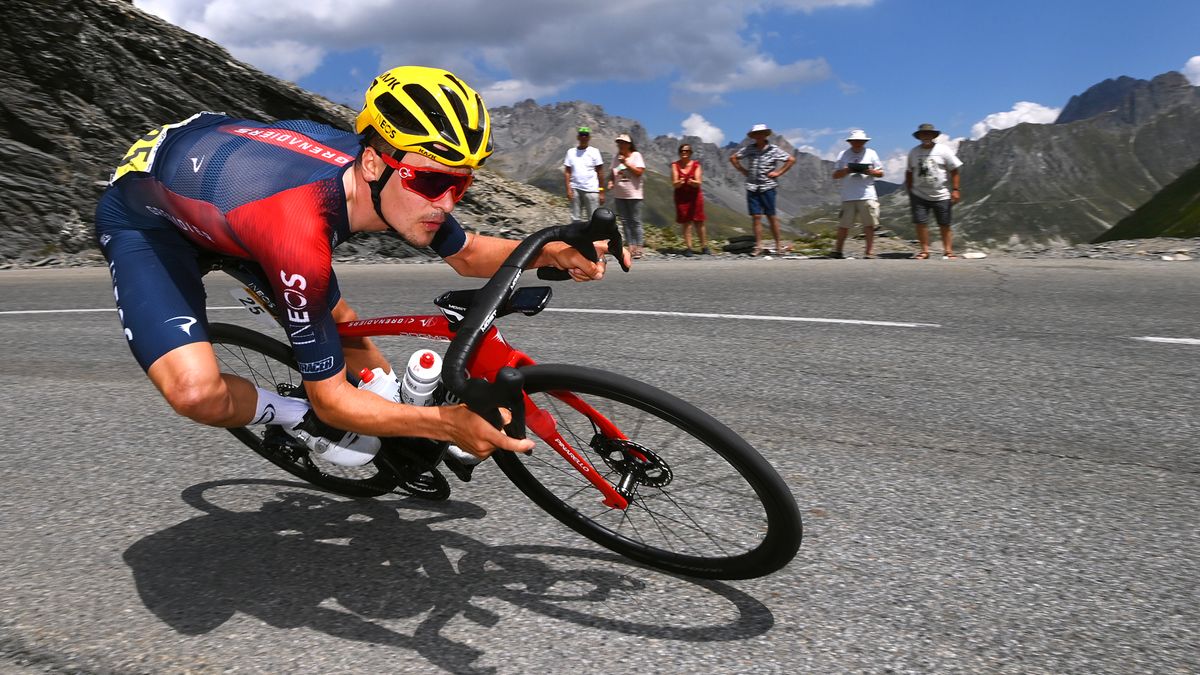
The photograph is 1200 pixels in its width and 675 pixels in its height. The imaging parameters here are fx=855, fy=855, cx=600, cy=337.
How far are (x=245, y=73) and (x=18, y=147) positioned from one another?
4144mm

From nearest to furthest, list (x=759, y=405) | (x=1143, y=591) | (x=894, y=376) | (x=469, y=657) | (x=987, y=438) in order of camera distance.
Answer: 1. (x=469, y=657)
2. (x=1143, y=591)
3. (x=987, y=438)
4. (x=759, y=405)
5. (x=894, y=376)

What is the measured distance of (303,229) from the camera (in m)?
2.59

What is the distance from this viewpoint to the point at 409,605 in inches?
110

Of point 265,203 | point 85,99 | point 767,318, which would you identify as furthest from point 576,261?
point 85,99

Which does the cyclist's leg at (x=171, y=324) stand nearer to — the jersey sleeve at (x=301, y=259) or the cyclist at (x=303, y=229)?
the cyclist at (x=303, y=229)

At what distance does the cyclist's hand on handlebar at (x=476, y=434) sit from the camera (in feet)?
7.82

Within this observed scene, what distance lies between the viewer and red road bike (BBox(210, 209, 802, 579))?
100 inches

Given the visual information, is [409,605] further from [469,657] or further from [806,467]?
[806,467]

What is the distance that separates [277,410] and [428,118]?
126 centimetres

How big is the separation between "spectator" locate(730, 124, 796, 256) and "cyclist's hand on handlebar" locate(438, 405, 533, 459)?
10.1m

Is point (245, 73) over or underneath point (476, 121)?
over

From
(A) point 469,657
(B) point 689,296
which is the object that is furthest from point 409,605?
(B) point 689,296

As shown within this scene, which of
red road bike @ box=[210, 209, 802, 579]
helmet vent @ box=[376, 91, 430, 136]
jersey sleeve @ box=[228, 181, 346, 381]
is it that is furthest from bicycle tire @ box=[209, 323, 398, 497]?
helmet vent @ box=[376, 91, 430, 136]

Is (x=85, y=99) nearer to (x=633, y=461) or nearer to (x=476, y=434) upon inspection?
(x=633, y=461)
